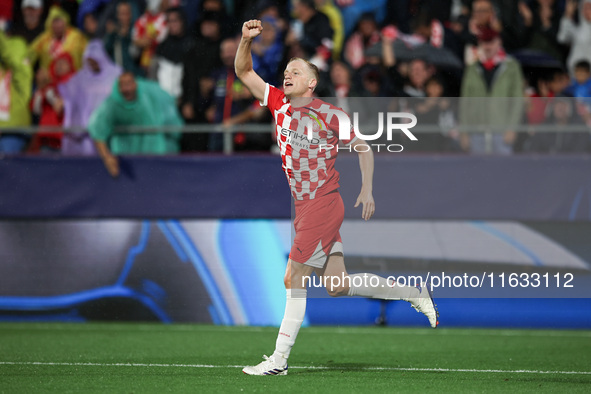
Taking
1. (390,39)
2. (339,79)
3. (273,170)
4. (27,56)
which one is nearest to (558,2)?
(390,39)

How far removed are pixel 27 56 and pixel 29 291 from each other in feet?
11.3

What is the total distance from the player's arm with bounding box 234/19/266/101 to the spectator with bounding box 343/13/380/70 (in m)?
5.77

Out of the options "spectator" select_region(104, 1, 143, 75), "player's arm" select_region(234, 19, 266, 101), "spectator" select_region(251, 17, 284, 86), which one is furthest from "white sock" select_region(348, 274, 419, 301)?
"spectator" select_region(104, 1, 143, 75)

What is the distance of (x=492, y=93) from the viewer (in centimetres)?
1123

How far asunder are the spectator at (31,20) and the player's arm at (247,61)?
7820mm

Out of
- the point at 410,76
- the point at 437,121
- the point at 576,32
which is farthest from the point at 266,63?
the point at 576,32

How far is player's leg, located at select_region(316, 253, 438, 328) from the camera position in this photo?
7113mm

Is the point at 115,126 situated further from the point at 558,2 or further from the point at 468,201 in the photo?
the point at 558,2

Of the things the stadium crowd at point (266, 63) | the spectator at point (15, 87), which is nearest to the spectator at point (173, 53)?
the stadium crowd at point (266, 63)

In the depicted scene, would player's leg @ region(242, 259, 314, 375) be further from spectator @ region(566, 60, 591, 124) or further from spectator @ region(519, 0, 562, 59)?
spectator @ region(519, 0, 562, 59)

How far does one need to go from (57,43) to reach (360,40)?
13.8ft

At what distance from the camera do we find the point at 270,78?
12.0m

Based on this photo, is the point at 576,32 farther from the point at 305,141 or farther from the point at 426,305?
the point at 305,141

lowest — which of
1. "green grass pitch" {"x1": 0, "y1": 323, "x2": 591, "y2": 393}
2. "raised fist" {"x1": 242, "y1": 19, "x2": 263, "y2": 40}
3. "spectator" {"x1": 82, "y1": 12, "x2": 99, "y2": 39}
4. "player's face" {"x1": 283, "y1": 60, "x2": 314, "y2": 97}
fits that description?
"green grass pitch" {"x1": 0, "y1": 323, "x2": 591, "y2": 393}
